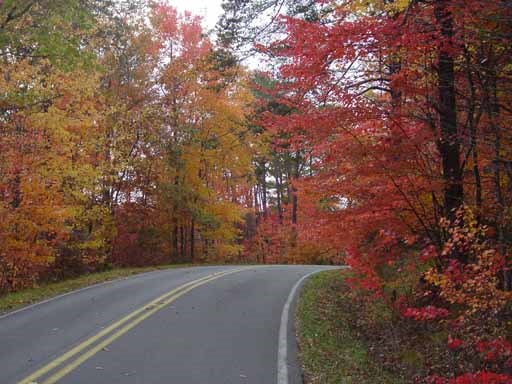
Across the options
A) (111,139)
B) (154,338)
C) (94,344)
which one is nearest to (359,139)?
(154,338)

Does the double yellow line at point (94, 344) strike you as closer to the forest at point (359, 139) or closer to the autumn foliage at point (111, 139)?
the forest at point (359, 139)

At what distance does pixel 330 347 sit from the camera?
8.19 metres

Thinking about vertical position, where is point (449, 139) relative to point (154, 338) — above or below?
above

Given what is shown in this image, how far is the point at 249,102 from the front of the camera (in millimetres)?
28438

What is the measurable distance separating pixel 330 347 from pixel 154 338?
286 centimetres

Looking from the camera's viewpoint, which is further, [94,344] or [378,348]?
[378,348]

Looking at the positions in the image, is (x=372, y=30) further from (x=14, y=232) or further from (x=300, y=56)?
(x=14, y=232)

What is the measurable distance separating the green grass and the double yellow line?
2.90 metres

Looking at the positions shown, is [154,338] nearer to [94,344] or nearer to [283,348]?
[94,344]

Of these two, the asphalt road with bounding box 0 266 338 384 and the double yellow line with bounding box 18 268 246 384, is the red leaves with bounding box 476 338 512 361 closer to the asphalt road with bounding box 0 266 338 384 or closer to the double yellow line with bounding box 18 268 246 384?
the asphalt road with bounding box 0 266 338 384

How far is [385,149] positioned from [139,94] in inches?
739

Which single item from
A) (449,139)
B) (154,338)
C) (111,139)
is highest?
(111,139)

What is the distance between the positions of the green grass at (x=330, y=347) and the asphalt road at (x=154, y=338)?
0.91 ft

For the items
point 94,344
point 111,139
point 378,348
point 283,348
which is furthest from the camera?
point 111,139
